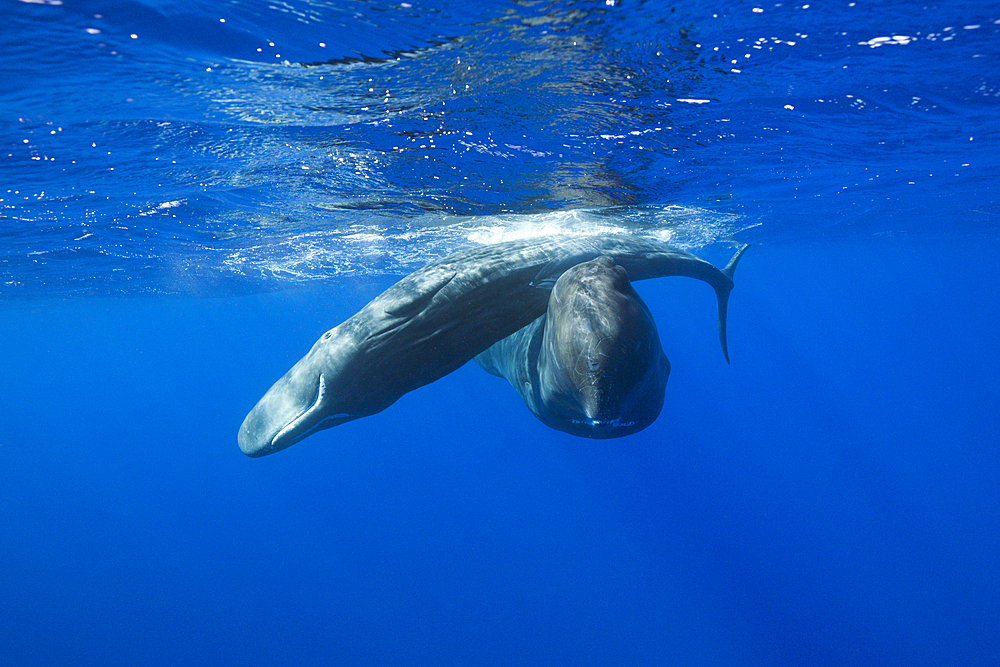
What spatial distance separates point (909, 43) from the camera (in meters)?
5.63

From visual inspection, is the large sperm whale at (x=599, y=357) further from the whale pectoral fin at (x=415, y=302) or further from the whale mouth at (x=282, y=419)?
the whale mouth at (x=282, y=419)

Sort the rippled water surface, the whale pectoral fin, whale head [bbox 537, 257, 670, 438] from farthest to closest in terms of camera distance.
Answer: the rippled water surface
the whale pectoral fin
whale head [bbox 537, 257, 670, 438]

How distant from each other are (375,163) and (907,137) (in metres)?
10.3

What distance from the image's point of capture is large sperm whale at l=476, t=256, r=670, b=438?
9.71 feet

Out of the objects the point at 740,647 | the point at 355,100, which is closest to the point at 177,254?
the point at 355,100

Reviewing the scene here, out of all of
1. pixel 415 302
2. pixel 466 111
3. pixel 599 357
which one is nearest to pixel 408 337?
pixel 415 302

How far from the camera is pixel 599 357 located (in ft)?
9.62

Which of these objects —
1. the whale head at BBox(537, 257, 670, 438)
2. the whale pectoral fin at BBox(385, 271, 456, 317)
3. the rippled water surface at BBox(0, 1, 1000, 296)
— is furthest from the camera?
the rippled water surface at BBox(0, 1, 1000, 296)

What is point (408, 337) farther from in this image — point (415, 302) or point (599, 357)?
point (599, 357)

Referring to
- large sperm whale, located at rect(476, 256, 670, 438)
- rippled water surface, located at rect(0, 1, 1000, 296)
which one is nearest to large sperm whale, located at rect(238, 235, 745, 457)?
large sperm whale, located at rect(476, 256, 670, 438)

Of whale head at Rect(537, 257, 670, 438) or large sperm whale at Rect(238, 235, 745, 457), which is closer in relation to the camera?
whale head at Rect(537, 257, 670, 438)

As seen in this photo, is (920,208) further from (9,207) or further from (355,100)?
(9,207)

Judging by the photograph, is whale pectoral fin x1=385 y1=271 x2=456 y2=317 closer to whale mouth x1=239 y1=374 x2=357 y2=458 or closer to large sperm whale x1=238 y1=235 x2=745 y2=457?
large sperm whale x1=238 y1=235 x2=745 y2=457

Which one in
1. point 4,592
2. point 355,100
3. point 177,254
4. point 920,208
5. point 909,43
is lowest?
point 4,592
